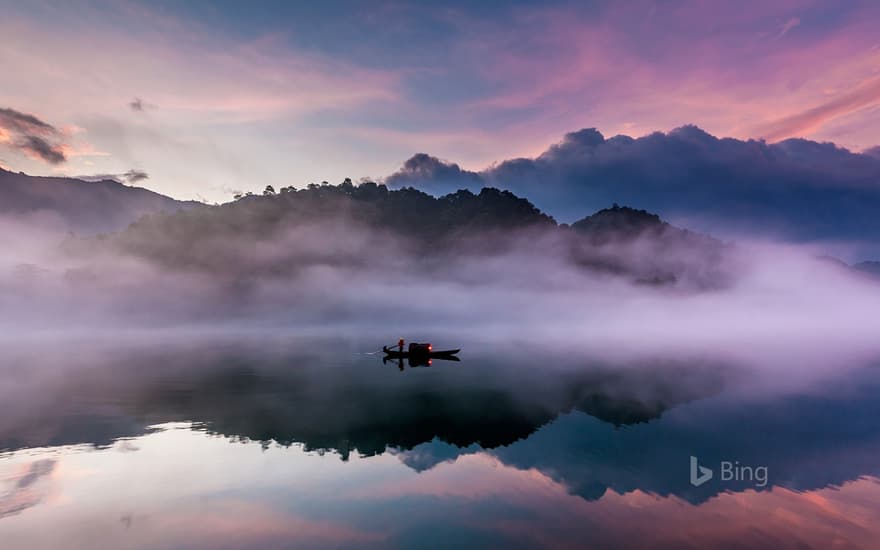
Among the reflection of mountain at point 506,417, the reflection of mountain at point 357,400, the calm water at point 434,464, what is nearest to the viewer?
the calm water at point 434,464

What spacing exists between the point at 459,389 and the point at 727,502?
4759 cm

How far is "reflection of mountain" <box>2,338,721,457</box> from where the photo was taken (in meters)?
48.1

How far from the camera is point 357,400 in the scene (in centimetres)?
6588

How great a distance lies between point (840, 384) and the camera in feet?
275

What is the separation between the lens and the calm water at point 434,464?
86.4 feet

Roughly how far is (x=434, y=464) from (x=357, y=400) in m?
29.2

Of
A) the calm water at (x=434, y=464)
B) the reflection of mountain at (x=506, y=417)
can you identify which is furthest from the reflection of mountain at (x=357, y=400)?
the calm water at (x=434, y=464)

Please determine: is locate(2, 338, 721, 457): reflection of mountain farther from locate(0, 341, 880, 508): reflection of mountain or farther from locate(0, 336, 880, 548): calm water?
locate(0, 336, 880, 548): calm water

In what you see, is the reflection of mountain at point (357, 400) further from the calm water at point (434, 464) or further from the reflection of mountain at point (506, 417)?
the calm water at point (434, 464)

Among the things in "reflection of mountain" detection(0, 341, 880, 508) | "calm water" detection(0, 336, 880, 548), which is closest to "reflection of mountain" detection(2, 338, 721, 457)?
"reflection of mountain" detection(0, 341, 880, 508)

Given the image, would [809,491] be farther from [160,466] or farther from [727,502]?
[160,466]

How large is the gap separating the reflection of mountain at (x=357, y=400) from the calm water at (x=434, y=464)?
1.44ft

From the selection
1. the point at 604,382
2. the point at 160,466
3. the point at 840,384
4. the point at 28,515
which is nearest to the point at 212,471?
the point at 160,466

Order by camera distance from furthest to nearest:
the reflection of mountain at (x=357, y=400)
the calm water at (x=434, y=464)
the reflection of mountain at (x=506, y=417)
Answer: the reflection of mountain at (x=357, y=400)
the reflection of mountain at (x=506, y=417)
the calm water at (x=434, y=464)
